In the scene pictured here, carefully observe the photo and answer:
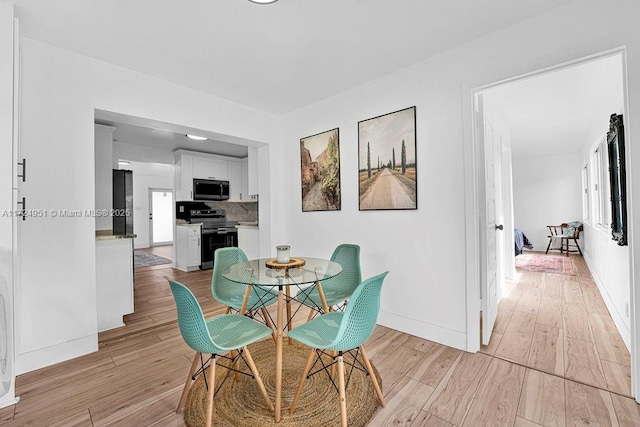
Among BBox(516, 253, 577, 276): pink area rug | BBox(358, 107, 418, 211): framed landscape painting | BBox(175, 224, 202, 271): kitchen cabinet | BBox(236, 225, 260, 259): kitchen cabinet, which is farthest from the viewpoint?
BBox(175, 224, 202, 271): kitchen cabinet

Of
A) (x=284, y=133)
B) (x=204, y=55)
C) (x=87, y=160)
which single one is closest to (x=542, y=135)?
(x=284, y=133)

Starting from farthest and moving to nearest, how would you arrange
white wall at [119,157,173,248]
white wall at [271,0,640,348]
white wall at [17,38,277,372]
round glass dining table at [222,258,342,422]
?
white wall at [119,157,173,248], white wall at [17,38,277,372], white wall at [271,0,640,348], round glass dining table at [222,258,342,422]

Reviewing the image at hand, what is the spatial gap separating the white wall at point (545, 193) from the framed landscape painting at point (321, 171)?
6666mm

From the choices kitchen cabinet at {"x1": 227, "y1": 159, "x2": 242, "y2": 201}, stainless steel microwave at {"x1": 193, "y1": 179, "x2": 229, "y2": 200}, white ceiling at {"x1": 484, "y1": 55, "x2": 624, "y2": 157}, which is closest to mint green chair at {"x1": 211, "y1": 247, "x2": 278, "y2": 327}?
white ceiling at {"x1": 484, "y1": 55, "x2": 624, "y2": 157}

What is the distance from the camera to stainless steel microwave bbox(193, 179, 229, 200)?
230 inches

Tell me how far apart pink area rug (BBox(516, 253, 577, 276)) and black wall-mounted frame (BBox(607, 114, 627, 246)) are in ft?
9.19

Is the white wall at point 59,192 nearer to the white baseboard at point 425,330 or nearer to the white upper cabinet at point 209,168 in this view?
the white baseboard at point 425,330

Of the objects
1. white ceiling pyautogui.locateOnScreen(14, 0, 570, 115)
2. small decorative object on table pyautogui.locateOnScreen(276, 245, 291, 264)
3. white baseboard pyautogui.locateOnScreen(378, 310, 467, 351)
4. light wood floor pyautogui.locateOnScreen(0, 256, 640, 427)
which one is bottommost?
light wood floor pyautogui.locateOnScreen(0, 256, 640, 427)

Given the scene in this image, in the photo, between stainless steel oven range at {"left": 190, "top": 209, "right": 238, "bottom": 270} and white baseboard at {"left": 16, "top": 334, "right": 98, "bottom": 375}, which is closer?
white baseboard at {"left": 16, "top": 334, "right": 98, "bottom": 375}

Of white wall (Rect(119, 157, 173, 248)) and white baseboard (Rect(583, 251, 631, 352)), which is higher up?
white wall (Rect(119, 157, 173, 248))

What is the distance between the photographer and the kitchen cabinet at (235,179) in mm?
6466

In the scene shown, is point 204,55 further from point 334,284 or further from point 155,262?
point 155,262

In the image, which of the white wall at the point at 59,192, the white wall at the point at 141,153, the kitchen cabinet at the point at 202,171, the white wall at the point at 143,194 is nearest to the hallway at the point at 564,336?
the white wall at the point at 59,192

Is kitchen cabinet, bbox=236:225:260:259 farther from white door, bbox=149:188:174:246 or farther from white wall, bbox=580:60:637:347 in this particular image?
white door, bbox=149:188:174:246
